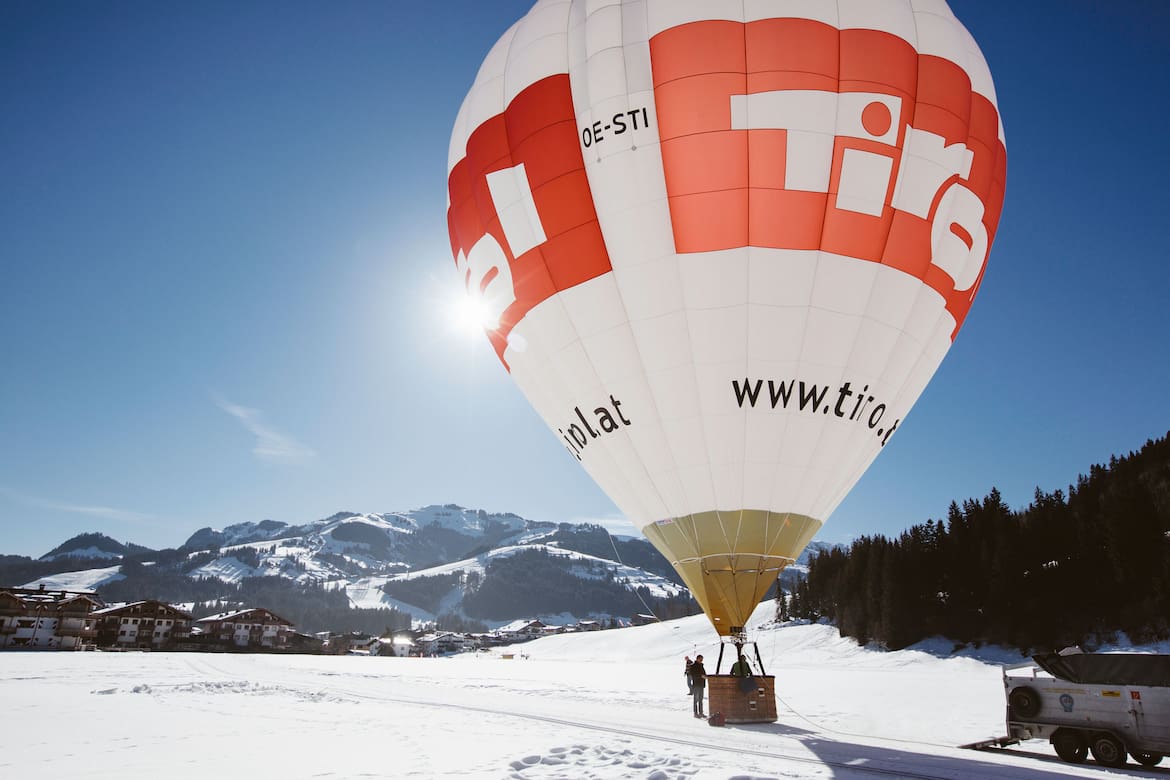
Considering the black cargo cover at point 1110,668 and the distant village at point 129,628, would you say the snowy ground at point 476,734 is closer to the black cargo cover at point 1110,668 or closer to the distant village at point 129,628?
the black cargo cover at point 1110,668

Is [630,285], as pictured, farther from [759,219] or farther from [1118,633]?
[1118,633]

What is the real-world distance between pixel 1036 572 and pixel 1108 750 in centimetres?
4011

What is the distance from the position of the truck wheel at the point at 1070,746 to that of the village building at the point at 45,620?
73.9 m

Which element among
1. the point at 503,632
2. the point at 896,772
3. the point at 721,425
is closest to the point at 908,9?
the point at 721,425

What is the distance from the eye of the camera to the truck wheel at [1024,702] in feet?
31.6

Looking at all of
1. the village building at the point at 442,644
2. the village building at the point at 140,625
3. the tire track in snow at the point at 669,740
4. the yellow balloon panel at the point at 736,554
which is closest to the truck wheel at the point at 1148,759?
the tire track in snow at the point at 669,740

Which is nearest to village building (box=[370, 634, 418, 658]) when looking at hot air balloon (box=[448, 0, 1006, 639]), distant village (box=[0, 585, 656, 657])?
distant village (box=[0, 585, 656, 657])

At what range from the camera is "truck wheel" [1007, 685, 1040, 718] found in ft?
31.6

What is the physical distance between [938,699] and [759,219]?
1457 cm

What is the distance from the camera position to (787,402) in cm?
997

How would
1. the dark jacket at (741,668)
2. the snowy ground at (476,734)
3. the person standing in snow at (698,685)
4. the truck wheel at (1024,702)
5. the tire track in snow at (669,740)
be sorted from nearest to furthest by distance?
the snowy ground at (476,734)
the tire track in snow at (669,740)
the truck wheel at (1024,702)
the dark jacket at (741,668)
the person standing in snow at (698,685)

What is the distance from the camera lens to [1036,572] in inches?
1657

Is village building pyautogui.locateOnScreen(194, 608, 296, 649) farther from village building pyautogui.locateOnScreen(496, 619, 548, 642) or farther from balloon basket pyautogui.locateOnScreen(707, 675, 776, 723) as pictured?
balloon basket pyautogui.locateOnScreen(707, 675, 776, 723)

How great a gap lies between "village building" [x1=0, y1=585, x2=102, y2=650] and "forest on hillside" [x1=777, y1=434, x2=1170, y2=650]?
223 feet
